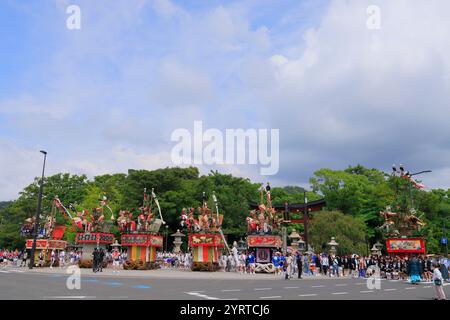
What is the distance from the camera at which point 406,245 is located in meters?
29.0

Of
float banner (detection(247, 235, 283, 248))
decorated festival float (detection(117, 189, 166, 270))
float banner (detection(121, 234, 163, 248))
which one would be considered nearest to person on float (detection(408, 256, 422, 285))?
float banner (detection(247, 235, 283, 248))

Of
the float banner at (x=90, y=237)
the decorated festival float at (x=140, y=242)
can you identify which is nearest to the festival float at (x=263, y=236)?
Result: the decorated festival float at (x=140, y=242)

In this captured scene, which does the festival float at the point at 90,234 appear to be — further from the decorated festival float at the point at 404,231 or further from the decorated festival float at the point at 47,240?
the decorated festival float at the point at 404,231

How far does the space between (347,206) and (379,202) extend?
15.5 ft

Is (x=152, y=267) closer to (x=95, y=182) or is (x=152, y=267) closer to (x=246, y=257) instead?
(x=246, y=257)

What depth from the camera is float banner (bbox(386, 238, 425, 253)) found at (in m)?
28.6

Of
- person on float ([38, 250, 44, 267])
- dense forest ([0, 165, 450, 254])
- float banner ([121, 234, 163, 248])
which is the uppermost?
dense forest ([0, 165, 450, 254])

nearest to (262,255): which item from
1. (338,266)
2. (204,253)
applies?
(204,253)

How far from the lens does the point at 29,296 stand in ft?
42.6

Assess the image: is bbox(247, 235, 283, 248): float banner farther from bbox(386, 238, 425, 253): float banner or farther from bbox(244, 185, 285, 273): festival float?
bbox(386, 238, 425, 253): float banner

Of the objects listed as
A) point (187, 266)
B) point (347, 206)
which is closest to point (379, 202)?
point (347, 206)

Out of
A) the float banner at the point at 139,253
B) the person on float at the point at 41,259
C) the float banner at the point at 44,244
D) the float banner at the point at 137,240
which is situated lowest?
the person on float at the point at 41,259

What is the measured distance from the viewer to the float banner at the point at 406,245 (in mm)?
28594

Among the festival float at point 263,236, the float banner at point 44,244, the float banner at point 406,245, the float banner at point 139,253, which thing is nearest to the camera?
the float banner at point 406,245
